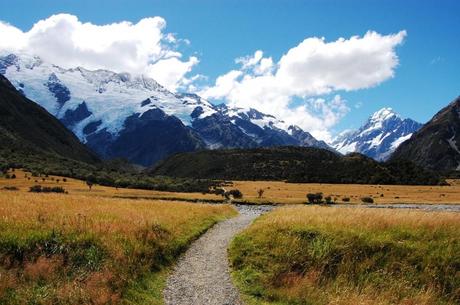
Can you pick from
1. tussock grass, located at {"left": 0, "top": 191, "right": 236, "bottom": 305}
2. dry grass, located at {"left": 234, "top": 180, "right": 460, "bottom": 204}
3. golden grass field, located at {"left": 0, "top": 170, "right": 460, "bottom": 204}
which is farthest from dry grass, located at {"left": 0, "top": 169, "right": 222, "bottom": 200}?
tussock grass, located at {"left": 0, "top": 191, "right": 236, "bottom": 305}

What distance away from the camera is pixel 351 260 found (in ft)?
73.9

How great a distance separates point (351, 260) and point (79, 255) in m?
12.4

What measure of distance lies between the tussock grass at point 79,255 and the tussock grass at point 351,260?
3992 mm

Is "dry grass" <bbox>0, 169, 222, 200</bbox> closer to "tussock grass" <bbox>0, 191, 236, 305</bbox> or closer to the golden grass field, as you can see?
the golden grass field

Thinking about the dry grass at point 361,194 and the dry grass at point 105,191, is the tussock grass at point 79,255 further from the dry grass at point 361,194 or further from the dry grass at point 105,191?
the dry grass at point 361,194

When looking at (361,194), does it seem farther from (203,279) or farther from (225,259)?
(203,279)

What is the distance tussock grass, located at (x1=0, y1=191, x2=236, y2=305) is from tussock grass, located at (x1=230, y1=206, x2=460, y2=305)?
13.1 feet

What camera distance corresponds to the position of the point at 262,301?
59.3ft

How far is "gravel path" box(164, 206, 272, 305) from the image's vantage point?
17.4m

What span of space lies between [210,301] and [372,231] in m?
11.2

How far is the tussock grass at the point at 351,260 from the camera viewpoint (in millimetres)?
19375

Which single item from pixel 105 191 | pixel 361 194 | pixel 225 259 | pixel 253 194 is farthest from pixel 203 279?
pixel 361 194

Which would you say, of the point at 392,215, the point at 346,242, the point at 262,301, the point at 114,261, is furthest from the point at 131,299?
the point at 392,215

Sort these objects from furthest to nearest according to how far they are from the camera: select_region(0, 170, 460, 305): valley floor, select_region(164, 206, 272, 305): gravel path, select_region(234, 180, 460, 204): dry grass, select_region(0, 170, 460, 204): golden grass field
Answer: select_region(234, 180, 460, 204): dry grass
select_region(0, 170, 460, 204): golden grass field
select_region(164, 206, 272, 305): gravel path
select_region(0, 170, 460, 305): valley floor
